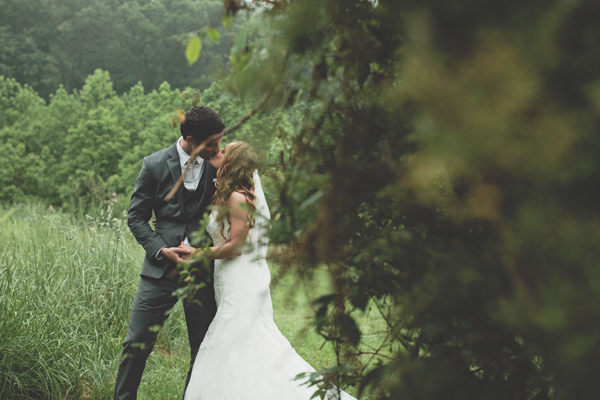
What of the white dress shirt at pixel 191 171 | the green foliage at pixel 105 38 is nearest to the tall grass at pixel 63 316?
the white dress shirt at pixel 191 171

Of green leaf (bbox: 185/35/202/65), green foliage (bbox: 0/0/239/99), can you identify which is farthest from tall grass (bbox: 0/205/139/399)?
green foliage (bbox: 0/0/239/99)

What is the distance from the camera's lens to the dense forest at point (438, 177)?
599 millimetres

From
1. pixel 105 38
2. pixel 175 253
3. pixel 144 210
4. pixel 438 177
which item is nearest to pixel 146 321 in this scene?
pixel 175 253

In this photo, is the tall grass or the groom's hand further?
the tall grass

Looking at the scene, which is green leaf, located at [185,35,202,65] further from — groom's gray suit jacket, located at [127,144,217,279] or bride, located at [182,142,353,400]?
groom's gray suit jacket, located at [127,144,217,279]

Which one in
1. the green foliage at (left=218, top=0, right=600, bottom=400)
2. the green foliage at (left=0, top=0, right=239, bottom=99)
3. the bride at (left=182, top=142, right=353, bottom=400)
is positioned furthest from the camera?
the green foliage at (left=0, top=0, right=239, bottom=99)

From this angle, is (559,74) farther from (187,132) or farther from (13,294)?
(13,294)

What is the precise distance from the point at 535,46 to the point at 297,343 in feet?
2.73

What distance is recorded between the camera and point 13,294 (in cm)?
361

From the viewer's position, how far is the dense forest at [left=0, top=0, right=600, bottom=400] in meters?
0.60

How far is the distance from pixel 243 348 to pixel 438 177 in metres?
2.67

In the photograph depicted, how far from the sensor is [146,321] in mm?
3248

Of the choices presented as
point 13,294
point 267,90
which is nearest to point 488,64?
point 267,90

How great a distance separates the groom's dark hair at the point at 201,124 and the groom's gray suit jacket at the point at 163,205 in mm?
324
